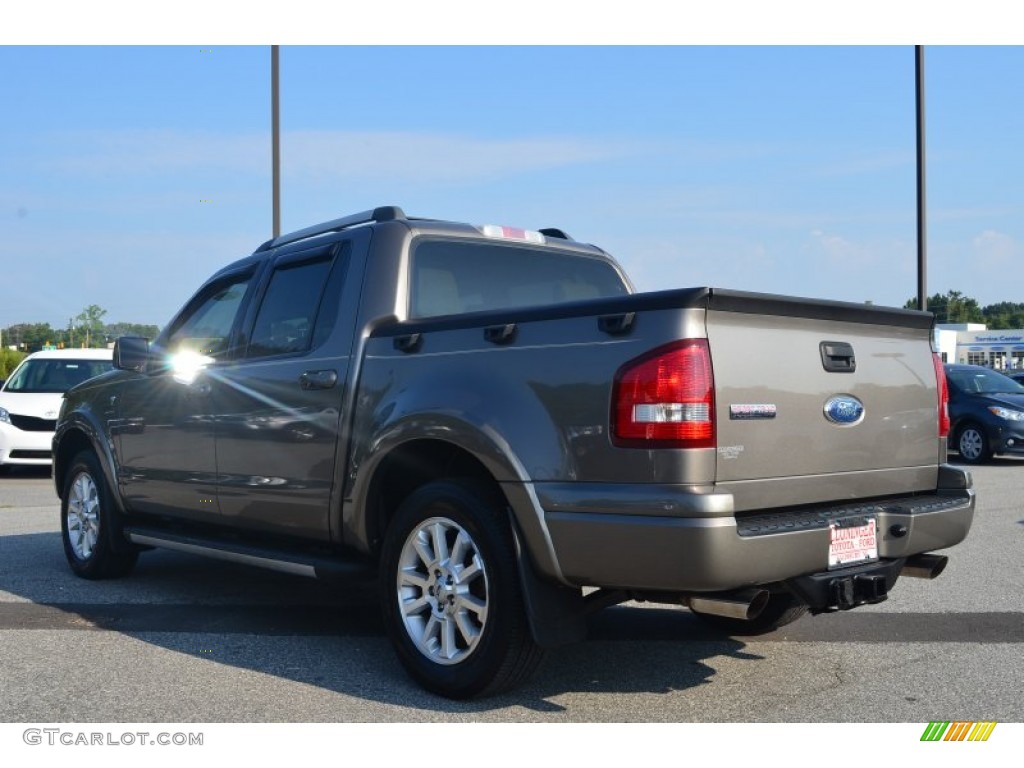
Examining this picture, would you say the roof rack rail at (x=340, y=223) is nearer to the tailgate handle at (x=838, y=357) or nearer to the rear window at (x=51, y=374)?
the tailgate handle at (x=838, y=357)

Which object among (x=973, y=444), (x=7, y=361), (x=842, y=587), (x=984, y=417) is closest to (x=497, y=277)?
(x=842, y=587)

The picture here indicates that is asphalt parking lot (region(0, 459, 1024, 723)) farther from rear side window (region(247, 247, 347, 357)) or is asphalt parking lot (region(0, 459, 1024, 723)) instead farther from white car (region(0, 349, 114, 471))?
white car (region(0, 349, 114, 471))

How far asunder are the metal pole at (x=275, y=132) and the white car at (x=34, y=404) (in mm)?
2927

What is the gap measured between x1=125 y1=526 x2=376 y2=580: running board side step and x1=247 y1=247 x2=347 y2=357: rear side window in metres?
1.00

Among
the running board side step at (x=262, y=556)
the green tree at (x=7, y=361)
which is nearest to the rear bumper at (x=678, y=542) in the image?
the running board side step at (x=262, y=556)

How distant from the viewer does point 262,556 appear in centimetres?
540

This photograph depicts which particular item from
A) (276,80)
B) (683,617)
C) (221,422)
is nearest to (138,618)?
(221,422)

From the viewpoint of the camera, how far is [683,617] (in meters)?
5.99

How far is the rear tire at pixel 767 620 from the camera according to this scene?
517cm

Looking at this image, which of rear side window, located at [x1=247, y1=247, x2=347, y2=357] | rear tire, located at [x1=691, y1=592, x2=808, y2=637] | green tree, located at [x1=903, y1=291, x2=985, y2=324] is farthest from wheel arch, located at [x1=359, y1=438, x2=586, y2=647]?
green tree, located at [x1=903, y1=291, x2=985, y2=324]

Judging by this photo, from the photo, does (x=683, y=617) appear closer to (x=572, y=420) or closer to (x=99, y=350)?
(x=572, y=420)

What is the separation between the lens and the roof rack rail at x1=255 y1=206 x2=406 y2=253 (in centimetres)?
538
